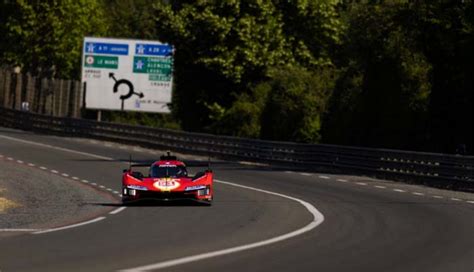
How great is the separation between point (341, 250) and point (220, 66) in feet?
162

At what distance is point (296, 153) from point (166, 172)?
20.0 m

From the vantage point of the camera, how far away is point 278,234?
18703 mm

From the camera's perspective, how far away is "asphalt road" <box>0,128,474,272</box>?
14.4m

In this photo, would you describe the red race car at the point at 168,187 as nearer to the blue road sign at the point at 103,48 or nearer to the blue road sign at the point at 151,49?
the blue road sign at the point at 103,48

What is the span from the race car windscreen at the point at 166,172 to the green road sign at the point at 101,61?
4242 cm

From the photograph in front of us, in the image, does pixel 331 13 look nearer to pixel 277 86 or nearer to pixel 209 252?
pixel 277 86

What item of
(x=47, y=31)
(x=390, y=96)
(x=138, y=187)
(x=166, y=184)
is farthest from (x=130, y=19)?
(x=166, y=184)

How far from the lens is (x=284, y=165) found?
46469 mm

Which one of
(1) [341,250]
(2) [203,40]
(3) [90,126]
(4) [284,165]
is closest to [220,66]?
(2) [203,40]

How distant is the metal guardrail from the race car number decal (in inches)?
454

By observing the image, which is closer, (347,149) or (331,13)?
(347,149)

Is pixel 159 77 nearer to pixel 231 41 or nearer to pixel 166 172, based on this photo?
pixel 231 41

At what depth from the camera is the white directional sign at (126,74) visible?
6812 centimetres

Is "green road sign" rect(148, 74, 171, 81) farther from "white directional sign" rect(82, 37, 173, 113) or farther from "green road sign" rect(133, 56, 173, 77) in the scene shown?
"green road sign" rect(133, 56, 173, 77)
